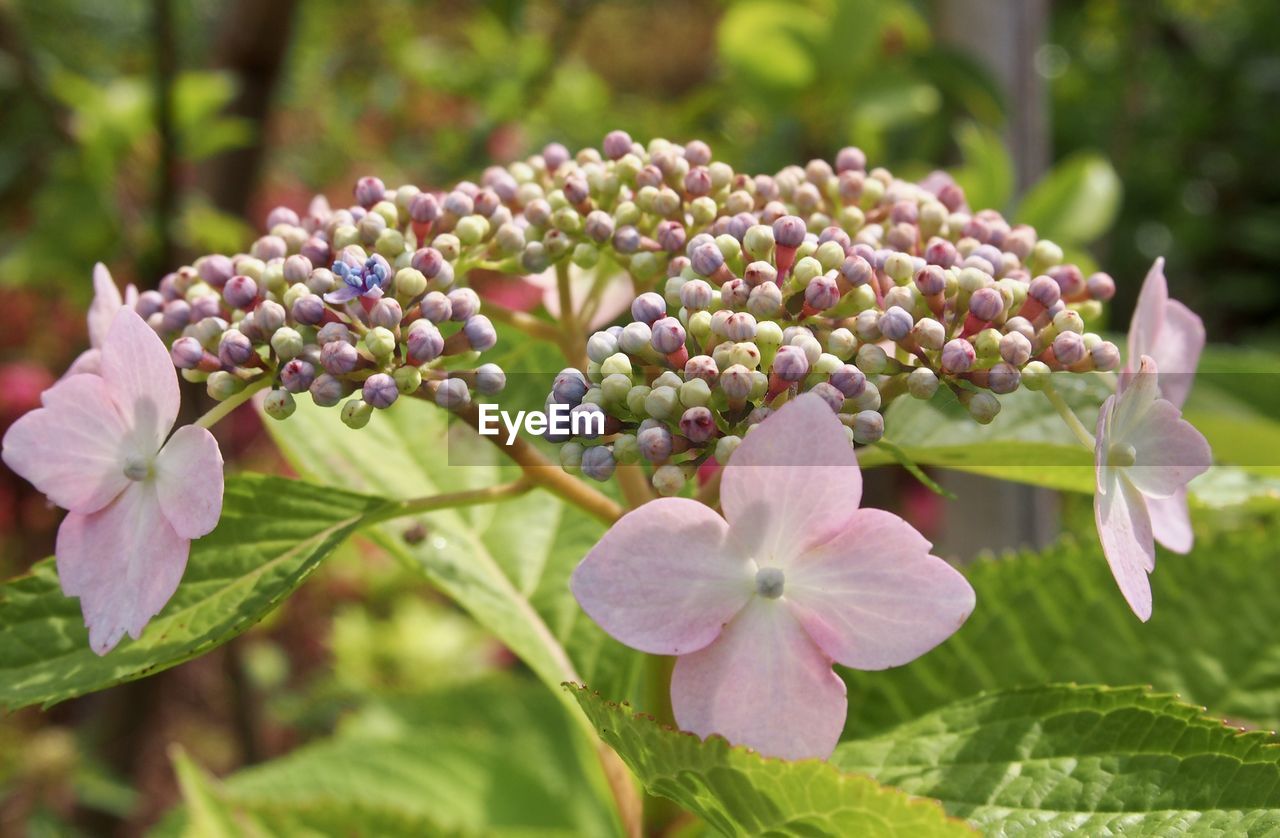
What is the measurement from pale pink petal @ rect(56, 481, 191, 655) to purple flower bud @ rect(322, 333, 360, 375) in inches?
5.1

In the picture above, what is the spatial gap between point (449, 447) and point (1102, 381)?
0.51 meters

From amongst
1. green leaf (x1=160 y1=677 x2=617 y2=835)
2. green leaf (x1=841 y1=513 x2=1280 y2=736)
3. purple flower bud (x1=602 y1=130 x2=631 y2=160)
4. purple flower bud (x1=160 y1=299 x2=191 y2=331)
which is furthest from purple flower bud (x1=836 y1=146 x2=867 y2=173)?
green leaf (x1=160 y1=677 x2=617 y2=835)

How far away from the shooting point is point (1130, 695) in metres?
0.67

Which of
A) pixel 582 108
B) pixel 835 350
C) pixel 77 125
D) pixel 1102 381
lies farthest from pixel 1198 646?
pixel 582 108

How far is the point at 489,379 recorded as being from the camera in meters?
0.66

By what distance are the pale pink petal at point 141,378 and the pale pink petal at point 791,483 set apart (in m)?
0.32

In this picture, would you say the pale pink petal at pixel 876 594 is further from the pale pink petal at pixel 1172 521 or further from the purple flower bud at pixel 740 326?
the pale pink petal at pixel 1172 521

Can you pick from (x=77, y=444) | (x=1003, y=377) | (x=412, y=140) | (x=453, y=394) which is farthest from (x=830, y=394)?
(x=412, y=140)

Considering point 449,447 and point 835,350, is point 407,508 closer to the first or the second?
point 449,447

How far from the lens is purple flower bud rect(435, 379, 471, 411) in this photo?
0.64m

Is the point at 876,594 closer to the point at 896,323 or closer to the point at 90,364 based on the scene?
the point at 896,323

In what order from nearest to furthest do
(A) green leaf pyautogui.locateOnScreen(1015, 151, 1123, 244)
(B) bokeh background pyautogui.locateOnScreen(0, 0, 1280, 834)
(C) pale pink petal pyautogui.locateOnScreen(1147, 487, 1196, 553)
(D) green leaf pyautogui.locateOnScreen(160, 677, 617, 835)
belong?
(C) pale pink petal pyautogui.locateOnScreen(1147, 487, 1196, 553)
(D) green leaf pyautogui.locateOnScreen(160, 677, 617, 835)
(A) green leaf pyautogui.locateOnScreen(1015, 151, 1123, 244)
(B) bokeh background pyautogui.locateOnScreen(0, 0, 1280, 834)

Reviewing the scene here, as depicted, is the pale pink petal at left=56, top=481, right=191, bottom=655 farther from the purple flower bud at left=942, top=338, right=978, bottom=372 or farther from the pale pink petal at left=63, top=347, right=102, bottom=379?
the purple flower bud at left=942, top=338, right=978, bottom=372

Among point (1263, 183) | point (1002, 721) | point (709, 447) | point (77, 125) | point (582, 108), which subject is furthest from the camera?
point (1263, 183)
